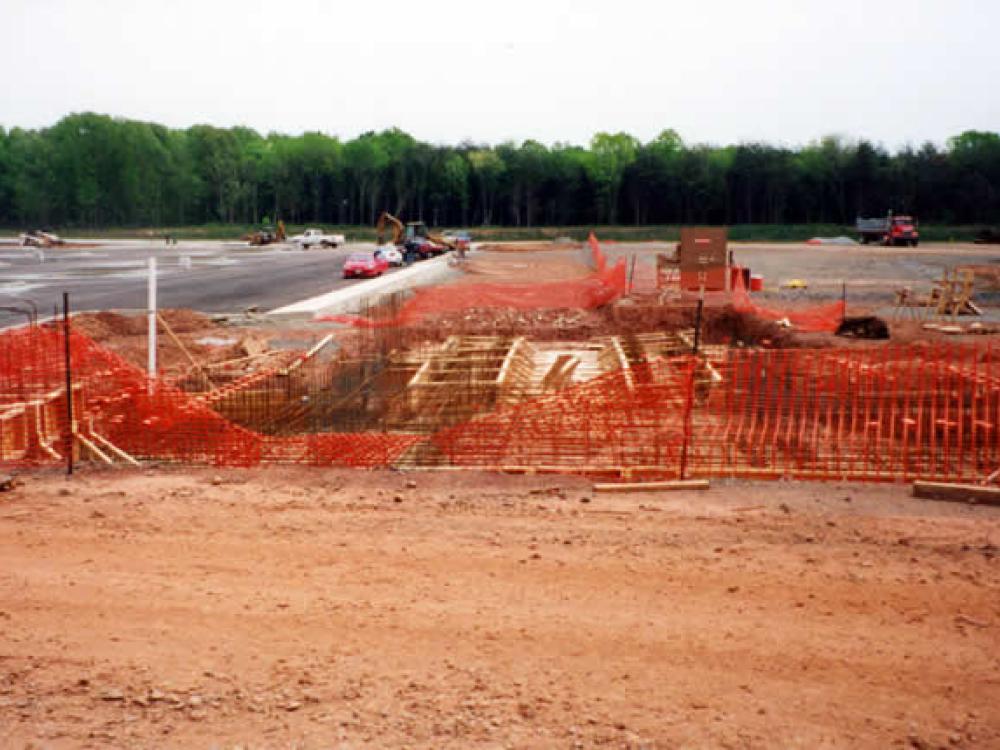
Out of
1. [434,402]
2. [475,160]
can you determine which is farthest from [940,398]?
[475,160]

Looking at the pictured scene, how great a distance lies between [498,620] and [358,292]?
2704 cm

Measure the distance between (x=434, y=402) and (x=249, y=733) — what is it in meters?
9.64

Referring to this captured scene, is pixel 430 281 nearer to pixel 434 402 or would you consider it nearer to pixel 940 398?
pixel 434 402

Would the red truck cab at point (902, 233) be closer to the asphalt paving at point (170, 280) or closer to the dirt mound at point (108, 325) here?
the asphalt paving at point (170, 280)

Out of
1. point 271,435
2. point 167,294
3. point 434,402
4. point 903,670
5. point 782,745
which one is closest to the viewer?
point 782,745

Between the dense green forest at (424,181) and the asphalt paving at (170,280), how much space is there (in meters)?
56.2

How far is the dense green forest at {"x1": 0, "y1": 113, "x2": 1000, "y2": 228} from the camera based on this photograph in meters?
109

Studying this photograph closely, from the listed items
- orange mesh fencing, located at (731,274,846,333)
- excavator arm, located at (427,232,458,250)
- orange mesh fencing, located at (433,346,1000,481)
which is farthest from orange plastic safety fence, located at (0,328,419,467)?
excavator arm, located at (427,232,458,250)

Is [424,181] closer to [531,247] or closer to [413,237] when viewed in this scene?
[531,247]

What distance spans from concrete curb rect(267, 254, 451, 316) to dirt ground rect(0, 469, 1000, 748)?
18.7 meters

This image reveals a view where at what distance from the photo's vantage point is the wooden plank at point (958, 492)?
857 cm

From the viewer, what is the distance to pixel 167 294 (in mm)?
34406

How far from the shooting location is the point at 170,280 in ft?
134

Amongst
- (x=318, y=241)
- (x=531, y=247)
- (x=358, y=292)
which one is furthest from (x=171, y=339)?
(x=318, y=241)
